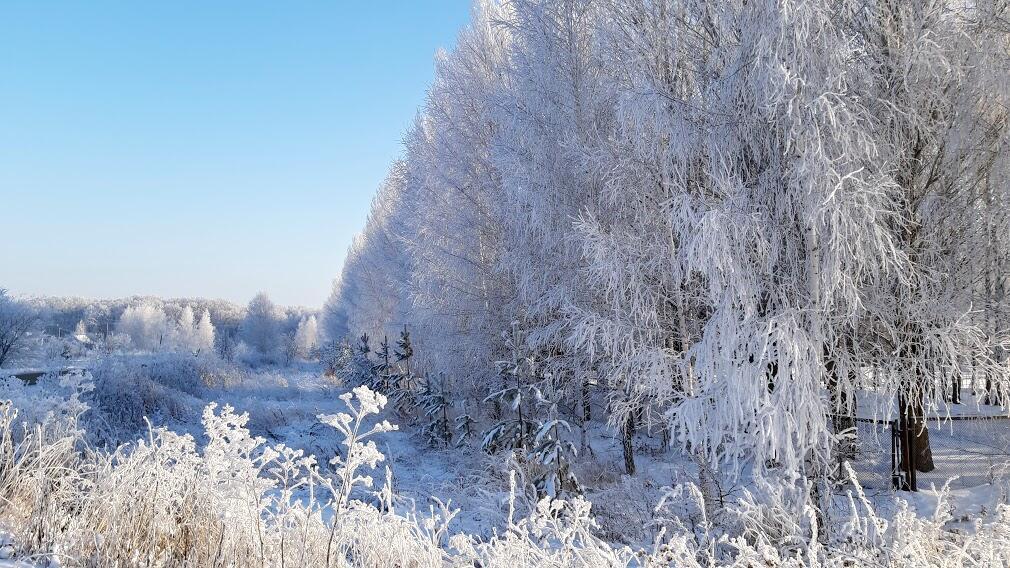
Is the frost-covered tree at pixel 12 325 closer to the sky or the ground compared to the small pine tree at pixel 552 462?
Answer: closer to the sky

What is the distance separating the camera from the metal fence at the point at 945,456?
674 cm

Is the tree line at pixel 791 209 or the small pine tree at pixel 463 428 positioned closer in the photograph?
the tree line at pixel 791 209

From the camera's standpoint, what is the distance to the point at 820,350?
544 cm

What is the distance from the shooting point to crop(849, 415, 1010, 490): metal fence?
674 centimetres

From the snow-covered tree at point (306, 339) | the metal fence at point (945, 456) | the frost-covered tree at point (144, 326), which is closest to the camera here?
the metal fence at point (945, 456)

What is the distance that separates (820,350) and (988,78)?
10.9 feet

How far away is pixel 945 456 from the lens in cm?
814

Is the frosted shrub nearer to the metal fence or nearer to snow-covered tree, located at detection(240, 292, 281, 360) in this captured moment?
the metal fence

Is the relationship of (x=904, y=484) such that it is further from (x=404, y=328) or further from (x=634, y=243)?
(x=404, y=328)

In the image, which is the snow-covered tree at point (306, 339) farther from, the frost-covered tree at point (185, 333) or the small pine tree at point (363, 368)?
the small pine tree at point (363, 368)

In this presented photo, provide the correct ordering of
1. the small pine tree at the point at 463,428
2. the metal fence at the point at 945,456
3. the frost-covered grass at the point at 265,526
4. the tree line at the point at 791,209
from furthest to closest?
the small pine tree at the point at 463,428
the metal fence at the point at 945,456
the tree line at the point at 791,209
the frost-covered grass at the point at 265,526

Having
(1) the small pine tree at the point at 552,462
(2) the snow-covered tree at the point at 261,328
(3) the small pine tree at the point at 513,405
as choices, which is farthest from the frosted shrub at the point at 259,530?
(2) the snow-covered tree at the point at 261,328

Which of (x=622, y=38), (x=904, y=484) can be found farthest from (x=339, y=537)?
(x=904, y=484)

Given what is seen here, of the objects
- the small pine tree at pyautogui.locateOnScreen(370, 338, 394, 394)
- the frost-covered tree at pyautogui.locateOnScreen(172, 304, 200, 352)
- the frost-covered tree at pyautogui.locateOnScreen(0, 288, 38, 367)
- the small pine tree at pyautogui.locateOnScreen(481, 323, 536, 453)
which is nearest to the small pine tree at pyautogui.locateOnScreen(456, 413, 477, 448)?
the small pine tree at pyautogui.locateOnScreen(481, 323, 536, 453)
